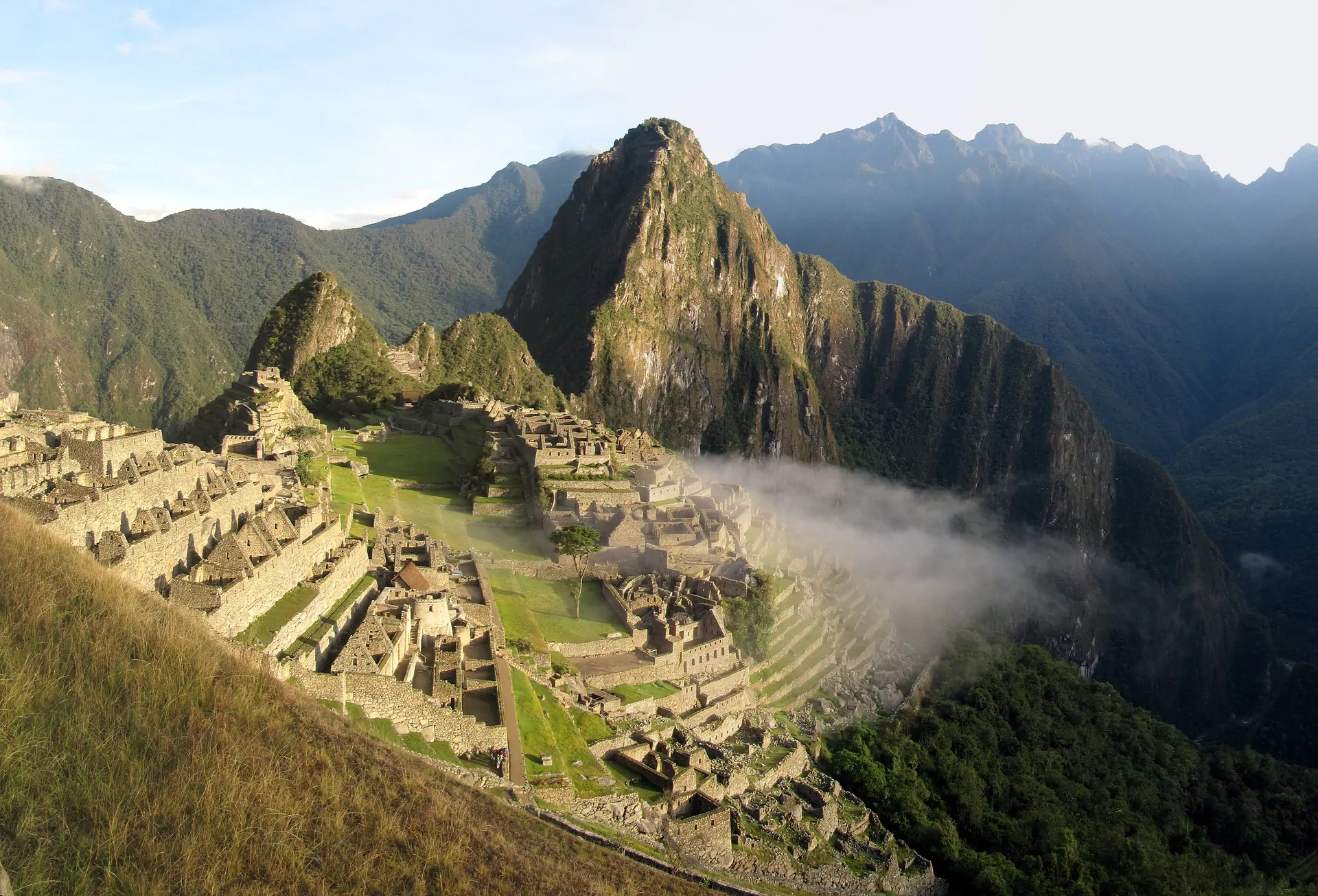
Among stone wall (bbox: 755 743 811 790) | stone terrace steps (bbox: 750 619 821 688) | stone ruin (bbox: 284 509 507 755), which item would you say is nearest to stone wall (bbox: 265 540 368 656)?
stone ruin (bbox: 284 509 507 755)

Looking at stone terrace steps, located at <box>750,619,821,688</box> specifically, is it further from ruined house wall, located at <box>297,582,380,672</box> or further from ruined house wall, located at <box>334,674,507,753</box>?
A: ruined house wall, located at <box>334,674,507,753</box>

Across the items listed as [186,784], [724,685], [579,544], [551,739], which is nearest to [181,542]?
[551,739]

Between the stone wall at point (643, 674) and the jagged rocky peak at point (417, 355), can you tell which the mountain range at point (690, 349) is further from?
the stone wall at point (643, 674)

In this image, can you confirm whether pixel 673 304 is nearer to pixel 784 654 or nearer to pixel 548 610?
pixel 784 654

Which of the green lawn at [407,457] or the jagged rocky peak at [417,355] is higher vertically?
the jagged rocky peak at [417,355]

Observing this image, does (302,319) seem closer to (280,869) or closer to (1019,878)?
(1019,878)

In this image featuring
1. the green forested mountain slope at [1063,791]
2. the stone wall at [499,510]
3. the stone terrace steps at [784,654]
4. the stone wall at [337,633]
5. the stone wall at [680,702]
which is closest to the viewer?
the stone wall at [337,633]

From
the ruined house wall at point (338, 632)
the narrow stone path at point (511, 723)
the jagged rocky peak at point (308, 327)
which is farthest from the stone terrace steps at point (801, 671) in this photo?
the jagged rocky peak at point (308, 327)
